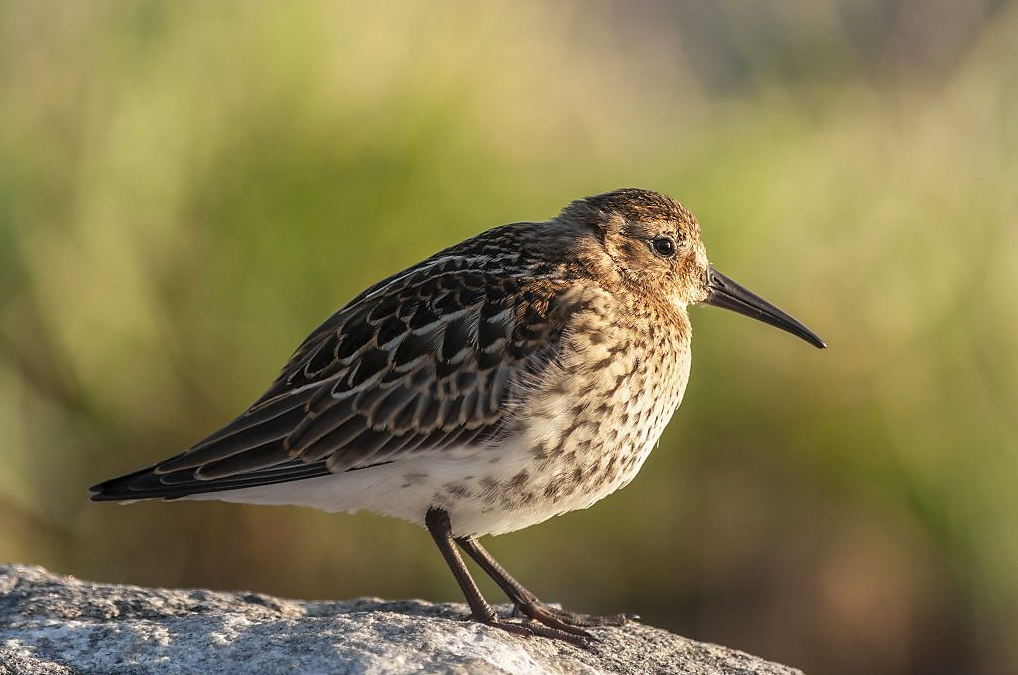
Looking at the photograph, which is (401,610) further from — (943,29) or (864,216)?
(943,29)

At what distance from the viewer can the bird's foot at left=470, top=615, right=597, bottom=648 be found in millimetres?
4488

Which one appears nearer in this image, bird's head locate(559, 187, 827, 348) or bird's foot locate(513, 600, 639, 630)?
bird's foot locate(513, 600, 639, 630)

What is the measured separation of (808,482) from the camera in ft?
28.3

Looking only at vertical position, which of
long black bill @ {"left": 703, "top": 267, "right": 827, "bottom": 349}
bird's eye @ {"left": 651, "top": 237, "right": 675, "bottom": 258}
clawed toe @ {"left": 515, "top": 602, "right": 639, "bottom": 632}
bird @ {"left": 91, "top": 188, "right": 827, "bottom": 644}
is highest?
bird's eye @ {"left": 651, "top": 237, "right": 675, "bottom": 258}

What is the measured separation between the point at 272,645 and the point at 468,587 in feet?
3.19

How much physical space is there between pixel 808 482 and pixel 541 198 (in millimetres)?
2605

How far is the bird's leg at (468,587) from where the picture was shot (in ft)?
15.1

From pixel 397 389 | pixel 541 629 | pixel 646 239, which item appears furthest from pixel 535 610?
pixel 646 239

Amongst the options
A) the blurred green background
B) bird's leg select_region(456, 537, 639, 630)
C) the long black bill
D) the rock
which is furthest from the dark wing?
the blurred green background

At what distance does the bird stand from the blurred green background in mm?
2933

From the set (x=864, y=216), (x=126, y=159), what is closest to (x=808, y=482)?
(x=864, y=216)

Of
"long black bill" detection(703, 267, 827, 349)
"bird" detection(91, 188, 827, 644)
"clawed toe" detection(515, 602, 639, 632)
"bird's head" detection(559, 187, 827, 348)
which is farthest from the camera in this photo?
"long black bill" detection(703, 267, 827, 349)

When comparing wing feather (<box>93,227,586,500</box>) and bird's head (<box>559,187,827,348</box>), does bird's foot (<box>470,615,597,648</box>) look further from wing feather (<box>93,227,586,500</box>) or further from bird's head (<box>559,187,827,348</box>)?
bird's head (<box>559,187,827,348</box>)

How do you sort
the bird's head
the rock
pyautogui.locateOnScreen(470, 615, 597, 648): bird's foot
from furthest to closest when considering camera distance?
the bird's head
pyautogui.locateOnScreen(470, 615, 597, 648): bird's foot
the rock
